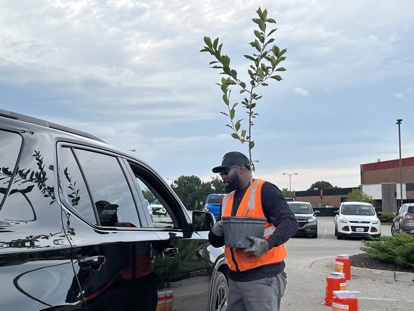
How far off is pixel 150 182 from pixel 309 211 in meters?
20.2

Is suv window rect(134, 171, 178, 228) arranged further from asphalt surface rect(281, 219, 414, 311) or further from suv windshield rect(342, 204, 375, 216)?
suv windshield rect(342, 204, 375, 216)

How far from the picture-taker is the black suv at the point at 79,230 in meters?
2.33

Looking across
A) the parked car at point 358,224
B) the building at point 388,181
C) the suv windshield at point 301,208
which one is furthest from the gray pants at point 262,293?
the building at point 388,181

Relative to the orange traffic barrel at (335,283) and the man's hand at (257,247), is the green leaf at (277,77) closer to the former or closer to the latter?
the man's hand at (257,247)

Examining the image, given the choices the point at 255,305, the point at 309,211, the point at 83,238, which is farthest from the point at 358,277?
the point at 309,211

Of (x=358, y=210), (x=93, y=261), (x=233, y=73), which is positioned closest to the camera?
(x=93, y=261)

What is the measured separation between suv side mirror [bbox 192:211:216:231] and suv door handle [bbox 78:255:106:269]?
1.83m

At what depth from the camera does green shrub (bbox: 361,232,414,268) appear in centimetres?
1134

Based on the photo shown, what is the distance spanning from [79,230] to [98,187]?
0.52 m

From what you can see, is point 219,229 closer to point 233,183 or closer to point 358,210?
point 233,183

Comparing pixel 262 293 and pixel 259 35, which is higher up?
pixel 259 35

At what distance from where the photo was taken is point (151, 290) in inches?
133

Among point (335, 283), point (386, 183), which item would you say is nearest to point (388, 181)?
point (386, 183)

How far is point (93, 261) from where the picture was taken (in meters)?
2.70
